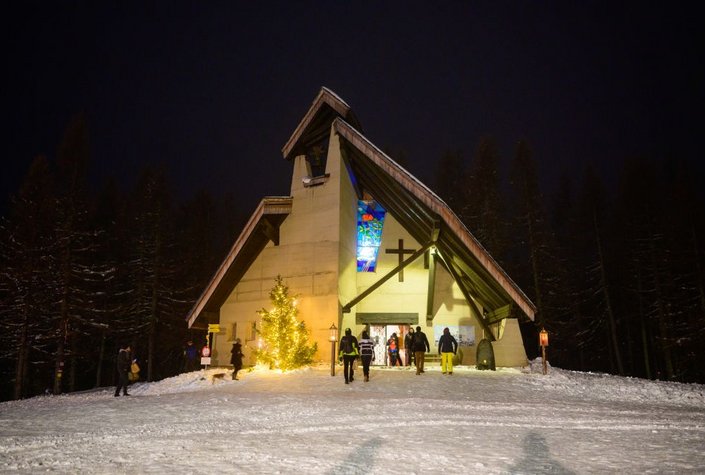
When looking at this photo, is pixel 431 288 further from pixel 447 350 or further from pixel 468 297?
pixel 447 350

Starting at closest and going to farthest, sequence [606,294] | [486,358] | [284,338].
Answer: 1. [284,338]
2. [486,358]
3. [606,294]

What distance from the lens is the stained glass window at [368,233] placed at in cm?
2275

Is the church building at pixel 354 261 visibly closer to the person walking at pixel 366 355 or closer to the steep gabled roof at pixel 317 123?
the steep gabled roof at pixel 317 123

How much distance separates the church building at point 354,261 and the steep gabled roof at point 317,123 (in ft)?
0.15

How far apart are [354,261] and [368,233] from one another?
5.41ft

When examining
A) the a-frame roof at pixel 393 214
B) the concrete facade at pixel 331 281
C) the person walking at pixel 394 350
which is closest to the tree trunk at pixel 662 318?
the concrete facade at pixel 331 281

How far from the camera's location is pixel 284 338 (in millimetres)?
17266

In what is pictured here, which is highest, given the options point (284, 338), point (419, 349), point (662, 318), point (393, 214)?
point (393, 214)

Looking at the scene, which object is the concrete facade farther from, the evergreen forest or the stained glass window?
the evergreen forest

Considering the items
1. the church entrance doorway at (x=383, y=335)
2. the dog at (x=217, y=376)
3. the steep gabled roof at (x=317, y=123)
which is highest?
the steep gabled roof at (x=317, y=123)

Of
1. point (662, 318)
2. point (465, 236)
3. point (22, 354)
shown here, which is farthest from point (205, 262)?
point (662, 318)

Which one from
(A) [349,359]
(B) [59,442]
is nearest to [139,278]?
(A) [349,359]

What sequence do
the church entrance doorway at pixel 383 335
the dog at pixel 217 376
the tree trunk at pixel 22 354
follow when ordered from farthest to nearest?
the tree trunk at pixel 22 354, the church entrance doorway at pixel 383 335, the dog at pixel 217 376

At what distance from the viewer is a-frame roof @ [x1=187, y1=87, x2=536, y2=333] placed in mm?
Result: 17891
